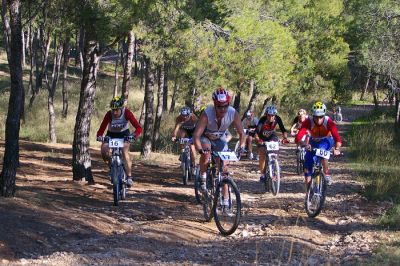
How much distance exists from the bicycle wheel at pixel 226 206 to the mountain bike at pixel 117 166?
264 cm

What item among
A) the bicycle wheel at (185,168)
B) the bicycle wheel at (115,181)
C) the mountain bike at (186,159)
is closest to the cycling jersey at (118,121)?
the bicycle wheel at (115,181)

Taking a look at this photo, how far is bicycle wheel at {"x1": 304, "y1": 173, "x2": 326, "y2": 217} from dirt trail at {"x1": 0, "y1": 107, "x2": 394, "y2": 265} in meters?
0.23

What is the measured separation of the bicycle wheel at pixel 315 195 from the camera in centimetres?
953

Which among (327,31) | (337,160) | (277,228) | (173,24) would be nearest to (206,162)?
(277,228)

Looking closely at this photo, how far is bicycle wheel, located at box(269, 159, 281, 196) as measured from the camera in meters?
11.9

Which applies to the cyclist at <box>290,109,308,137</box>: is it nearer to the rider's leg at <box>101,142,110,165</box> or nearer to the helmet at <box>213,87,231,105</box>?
the rider's leg at <box>101,142,110,165</box>

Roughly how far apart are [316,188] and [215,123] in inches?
94.5

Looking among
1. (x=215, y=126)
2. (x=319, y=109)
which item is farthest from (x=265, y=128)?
(x=215, y=126)

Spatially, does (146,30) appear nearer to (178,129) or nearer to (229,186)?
(178,129)

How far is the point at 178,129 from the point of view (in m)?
13.3

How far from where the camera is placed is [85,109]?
12.7m

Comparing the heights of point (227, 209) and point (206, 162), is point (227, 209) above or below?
below

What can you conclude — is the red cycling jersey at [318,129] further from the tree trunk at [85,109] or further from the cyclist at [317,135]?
the tree trunk at [85,109]

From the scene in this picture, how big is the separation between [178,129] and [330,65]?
20068 millimetres
